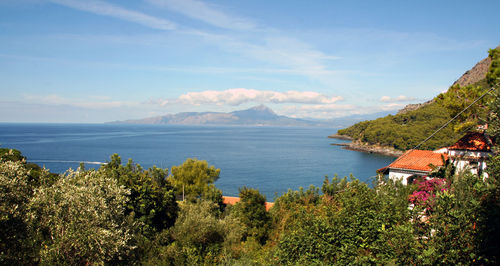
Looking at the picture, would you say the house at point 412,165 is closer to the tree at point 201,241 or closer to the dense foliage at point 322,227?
the dense foliage at point 322,227

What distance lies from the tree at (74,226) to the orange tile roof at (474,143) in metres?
14.6

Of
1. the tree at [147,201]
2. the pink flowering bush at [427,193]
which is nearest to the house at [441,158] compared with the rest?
the pink flowering bush at [427,193]

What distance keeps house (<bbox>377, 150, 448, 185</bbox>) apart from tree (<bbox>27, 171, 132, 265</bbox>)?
15187 millimetres

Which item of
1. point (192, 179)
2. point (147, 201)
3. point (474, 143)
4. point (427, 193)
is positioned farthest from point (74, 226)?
point (192, 179)

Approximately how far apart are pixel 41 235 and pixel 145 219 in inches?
520

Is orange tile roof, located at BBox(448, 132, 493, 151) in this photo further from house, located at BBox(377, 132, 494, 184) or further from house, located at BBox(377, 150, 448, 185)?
house, located at BBox(377, 150, 448, 185)

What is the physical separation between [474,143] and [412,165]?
16.4 ft

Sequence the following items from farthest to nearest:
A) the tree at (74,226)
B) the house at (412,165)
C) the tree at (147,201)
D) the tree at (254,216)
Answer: the tree at (147,201)
the tree at (254,216)
the house at (412,165)
the tree at (74,226)

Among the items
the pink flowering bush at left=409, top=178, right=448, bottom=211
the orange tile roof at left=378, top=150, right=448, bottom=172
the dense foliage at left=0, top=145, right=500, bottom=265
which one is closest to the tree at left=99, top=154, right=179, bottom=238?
the dense foliage at left=0, top=145, right=500, bottom=265

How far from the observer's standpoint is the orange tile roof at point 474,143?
44.9ft

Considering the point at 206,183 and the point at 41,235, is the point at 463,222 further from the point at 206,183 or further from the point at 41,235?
the point at 206,183

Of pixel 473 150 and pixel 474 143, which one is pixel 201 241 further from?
pixel 474 143

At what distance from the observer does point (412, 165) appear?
742 inches

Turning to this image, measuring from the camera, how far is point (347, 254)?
7625 mm
